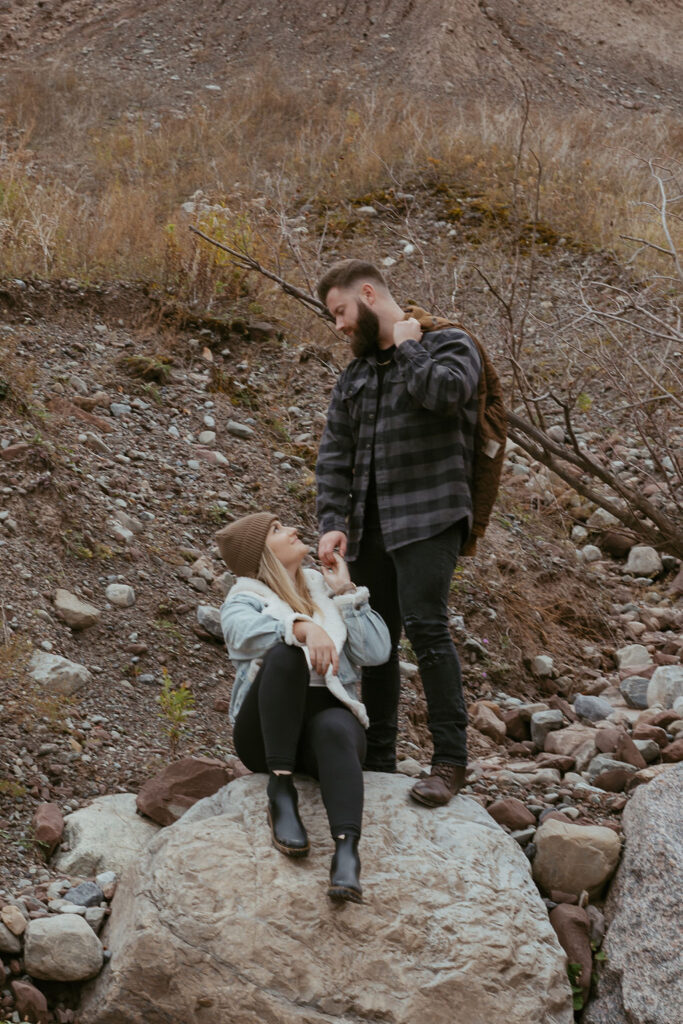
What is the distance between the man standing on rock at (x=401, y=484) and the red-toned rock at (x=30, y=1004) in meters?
1.18

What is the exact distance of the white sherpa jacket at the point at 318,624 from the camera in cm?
302

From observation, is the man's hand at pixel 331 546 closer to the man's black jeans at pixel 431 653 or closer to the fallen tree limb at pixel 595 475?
the man's black jeans at pixel 431 653

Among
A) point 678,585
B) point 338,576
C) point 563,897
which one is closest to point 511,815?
point 563,897

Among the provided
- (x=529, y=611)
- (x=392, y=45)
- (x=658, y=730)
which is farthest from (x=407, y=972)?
(x=392, y=45)

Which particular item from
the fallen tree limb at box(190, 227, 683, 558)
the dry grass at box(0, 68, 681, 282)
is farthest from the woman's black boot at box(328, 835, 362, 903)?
the dry grass at box(0, 68, 681, 282)

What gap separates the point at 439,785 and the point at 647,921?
0.72 metres

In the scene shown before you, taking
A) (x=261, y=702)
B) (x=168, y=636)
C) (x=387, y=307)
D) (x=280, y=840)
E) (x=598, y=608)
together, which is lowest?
(x=598, y=608)

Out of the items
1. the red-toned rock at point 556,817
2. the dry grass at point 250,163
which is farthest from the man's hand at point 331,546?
the dry grass at point 250,163

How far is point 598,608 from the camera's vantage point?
5699 mm

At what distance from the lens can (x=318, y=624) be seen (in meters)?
3.12

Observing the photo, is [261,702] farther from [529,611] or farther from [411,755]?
[529,611]

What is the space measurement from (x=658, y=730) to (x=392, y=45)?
13406mm

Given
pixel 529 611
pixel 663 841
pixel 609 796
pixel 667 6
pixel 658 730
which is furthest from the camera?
pixel 667 6

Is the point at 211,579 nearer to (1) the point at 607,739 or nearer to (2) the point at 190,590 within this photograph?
(2) the point at 190,590
